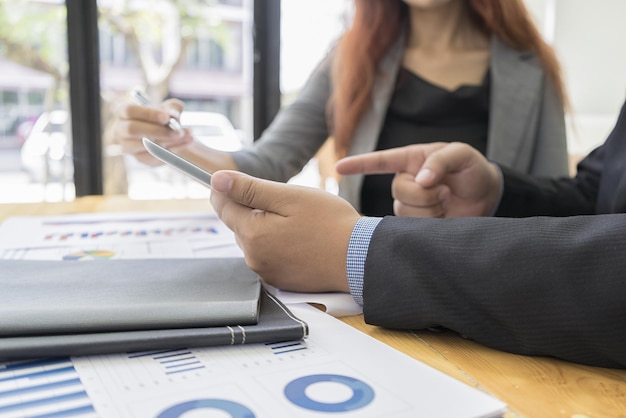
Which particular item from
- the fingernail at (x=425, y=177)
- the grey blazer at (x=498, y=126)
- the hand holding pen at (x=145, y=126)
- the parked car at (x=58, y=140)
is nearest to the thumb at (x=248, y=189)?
the fingernail at (x=425, y=177)

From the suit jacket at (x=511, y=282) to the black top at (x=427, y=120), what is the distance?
25.6 inches

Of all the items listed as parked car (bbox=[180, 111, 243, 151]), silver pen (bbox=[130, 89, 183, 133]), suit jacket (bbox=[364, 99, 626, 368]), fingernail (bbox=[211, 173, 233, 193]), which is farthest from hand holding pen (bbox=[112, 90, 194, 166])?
parked car (bbox=[180, 111, 243, 151])

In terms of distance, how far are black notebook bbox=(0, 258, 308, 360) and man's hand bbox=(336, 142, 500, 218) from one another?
0.31 metres

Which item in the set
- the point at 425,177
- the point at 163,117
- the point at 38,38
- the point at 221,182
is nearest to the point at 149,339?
the point at 221,182

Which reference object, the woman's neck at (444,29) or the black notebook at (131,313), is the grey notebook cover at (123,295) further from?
the woman's neck at (444,29)

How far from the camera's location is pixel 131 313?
0.34m

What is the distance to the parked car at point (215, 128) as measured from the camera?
2.09 meters

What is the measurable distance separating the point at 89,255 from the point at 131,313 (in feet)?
0.87

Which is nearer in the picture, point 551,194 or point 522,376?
point 522,376

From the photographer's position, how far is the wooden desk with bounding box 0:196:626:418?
11.8 inches

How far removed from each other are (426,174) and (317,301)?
0.88 feet

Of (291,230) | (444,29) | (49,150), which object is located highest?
Answer: (444,29)

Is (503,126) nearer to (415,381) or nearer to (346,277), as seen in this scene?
(346,277)

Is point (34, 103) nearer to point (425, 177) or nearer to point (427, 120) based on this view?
point (427, 120)
